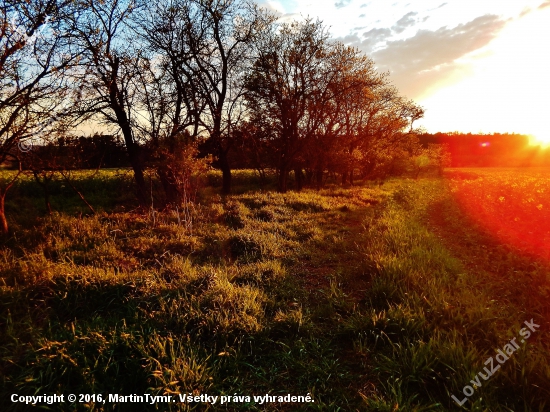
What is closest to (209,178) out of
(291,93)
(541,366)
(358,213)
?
(291,93)

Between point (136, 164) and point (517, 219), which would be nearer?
point (517, 219)

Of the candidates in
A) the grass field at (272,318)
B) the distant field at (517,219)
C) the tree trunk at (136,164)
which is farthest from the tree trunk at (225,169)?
the distant field at (517,219)

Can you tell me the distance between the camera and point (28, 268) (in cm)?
563

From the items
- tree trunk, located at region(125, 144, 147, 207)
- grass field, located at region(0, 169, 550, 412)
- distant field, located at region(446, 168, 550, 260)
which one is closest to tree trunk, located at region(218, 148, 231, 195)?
tree trunk, located at region(125, 144, 147, 207)

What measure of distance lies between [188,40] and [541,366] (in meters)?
17.4

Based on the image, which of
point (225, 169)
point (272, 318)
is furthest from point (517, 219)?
point (225, 169)

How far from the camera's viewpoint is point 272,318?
440 centimetres

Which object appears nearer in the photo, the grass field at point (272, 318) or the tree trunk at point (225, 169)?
the grass field at point (272, 318)

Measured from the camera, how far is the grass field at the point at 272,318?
3029 millimetres

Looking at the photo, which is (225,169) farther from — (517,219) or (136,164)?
(517,219)

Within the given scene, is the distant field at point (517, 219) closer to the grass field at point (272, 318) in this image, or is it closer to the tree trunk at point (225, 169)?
the grass field at point (272, 318)

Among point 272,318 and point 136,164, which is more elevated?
point 136,164

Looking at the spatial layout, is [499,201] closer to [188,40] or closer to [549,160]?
[188,40]

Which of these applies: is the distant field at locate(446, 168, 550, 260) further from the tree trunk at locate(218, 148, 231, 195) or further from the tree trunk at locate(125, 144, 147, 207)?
the tree trunk at locate(218, 148, 231, 195)
